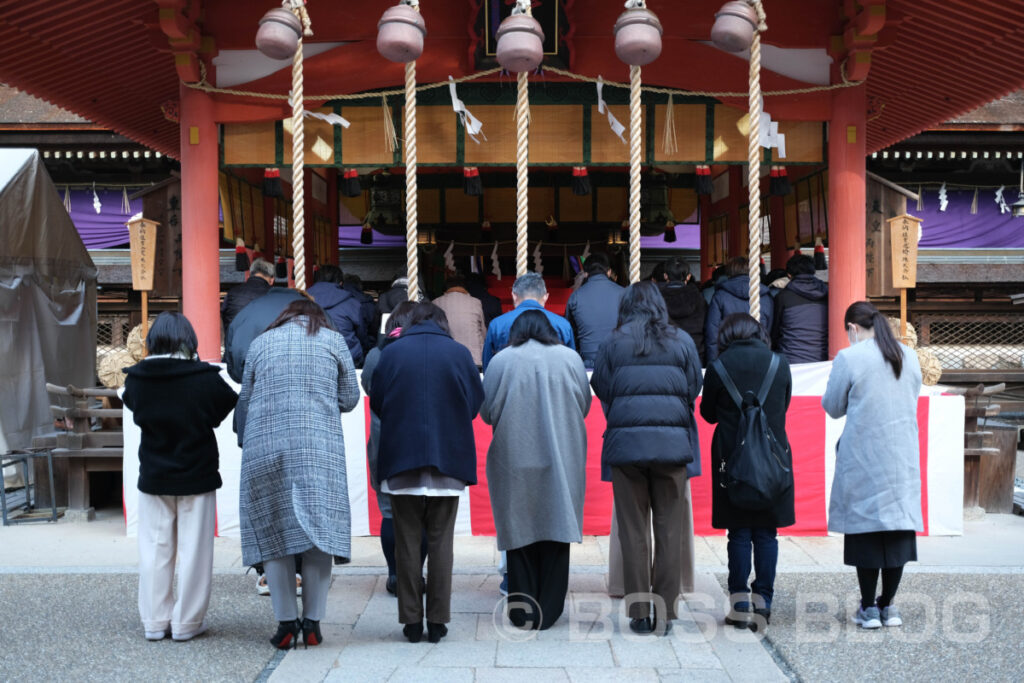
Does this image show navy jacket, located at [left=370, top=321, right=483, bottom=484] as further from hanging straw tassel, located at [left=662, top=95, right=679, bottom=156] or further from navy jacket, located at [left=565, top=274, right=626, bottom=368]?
hanging straw tassel, located at [left=662, top=95, right=679, bottom=156]

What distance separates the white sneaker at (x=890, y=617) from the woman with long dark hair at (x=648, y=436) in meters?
1.02

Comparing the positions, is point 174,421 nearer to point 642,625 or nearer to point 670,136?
point 642,625

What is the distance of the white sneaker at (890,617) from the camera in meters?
4.47

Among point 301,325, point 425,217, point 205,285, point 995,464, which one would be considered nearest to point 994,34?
point 995,464

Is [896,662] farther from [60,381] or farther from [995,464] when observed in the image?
[60,381]

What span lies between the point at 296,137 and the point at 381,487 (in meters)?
1.93

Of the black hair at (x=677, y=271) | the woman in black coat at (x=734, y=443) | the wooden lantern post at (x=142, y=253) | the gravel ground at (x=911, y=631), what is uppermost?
the wooden lantern post at (x=142, y=253)

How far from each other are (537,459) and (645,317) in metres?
0.83

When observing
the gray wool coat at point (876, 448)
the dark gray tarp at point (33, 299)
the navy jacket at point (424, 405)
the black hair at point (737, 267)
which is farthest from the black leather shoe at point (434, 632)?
the dark gray tarp at point (33, 299)

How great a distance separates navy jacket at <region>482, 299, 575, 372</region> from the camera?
4891 millimetres

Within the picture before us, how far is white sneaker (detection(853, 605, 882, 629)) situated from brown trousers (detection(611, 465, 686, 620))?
884 millimetres

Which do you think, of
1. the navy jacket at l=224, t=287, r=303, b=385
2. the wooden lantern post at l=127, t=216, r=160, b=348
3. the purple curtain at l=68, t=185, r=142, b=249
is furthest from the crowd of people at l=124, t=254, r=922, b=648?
the purple curtain at l=68, t=185, r=142, b=249

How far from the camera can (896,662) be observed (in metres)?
4.00

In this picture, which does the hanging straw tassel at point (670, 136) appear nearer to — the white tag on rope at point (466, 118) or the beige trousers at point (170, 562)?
the white tag on rope at point (466, 118)
